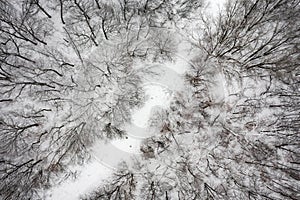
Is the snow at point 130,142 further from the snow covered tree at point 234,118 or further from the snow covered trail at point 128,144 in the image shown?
the snow covered tree at point 234,118

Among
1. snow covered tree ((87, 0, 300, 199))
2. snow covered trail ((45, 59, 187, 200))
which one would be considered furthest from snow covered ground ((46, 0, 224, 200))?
snow covered tree ((87, 0, 300, 199))

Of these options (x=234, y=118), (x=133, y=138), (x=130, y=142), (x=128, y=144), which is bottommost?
(x=128, y=144)

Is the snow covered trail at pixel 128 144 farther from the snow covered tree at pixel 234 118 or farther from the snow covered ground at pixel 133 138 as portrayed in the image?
the snow covered tree at pixel 234 118

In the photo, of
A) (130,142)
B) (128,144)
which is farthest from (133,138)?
(128,144)

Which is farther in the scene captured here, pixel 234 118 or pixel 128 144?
pixel 234 118

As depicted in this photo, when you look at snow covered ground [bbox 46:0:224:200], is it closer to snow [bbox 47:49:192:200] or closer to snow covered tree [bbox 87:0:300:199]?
snow [bbox 47:49:192:200]

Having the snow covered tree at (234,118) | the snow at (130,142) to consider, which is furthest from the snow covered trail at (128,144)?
the snow covered tree at (234,118)

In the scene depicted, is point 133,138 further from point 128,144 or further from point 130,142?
point 128,144

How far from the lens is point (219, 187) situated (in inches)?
830

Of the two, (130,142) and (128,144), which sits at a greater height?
(130,142)

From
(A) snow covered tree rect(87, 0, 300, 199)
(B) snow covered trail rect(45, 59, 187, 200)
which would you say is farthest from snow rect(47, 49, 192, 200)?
(A) snow covered tree rect(87, 0, 300, 199)

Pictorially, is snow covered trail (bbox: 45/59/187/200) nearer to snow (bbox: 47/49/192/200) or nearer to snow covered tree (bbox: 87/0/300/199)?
snow (bbox: 47/49/192/200)

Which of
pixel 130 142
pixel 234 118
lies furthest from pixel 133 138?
pixel 234 118

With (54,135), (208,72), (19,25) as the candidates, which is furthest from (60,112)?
(208,72)
